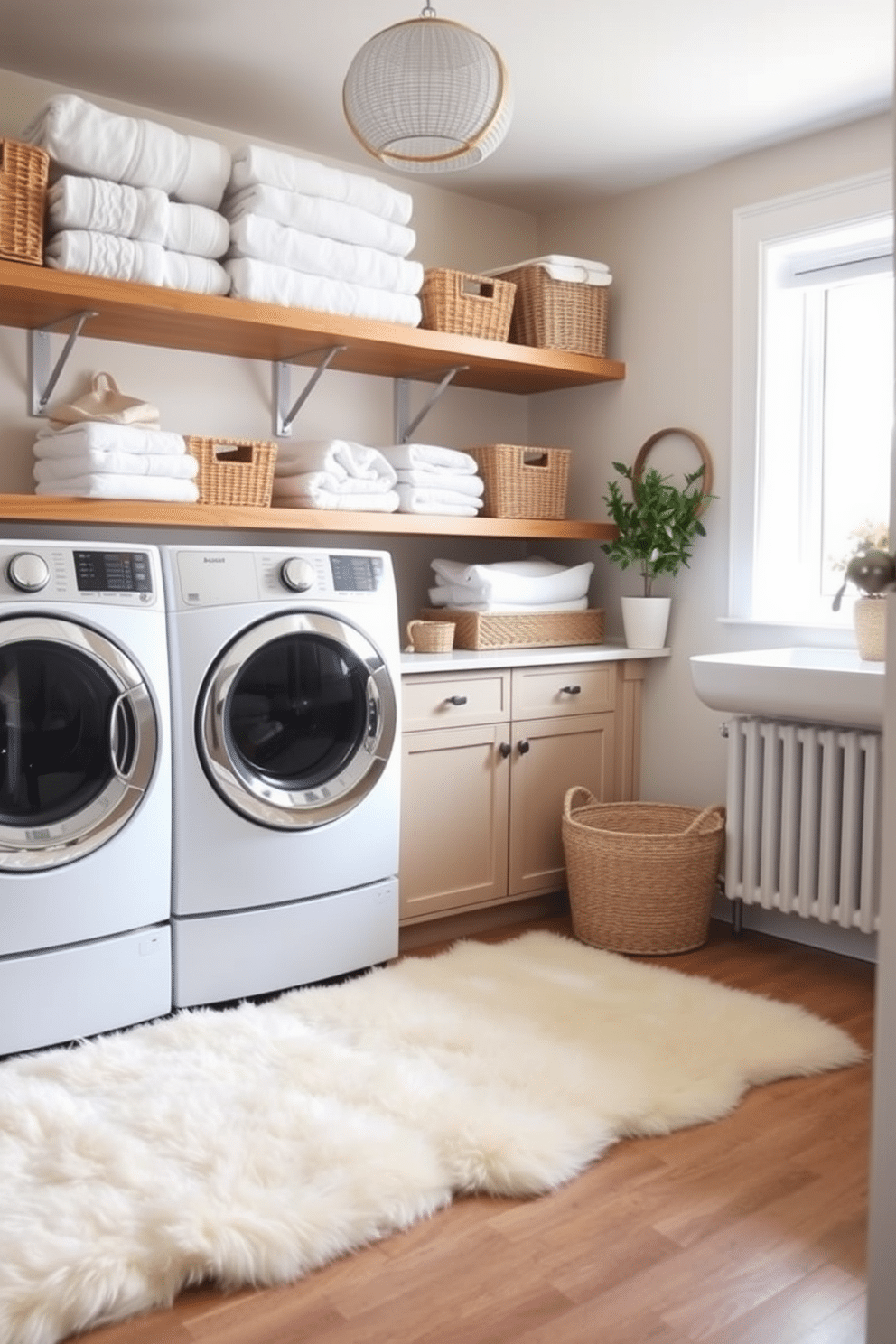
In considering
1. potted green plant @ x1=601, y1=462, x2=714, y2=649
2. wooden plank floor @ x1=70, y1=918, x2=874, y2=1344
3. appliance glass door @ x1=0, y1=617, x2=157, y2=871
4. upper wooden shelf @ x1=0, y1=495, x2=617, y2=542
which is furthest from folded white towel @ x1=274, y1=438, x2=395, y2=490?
wooden plank floor @ x1=70, y1=918, x2=874, y2=1344

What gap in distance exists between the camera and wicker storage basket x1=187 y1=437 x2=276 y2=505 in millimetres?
2934

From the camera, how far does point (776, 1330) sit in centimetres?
165

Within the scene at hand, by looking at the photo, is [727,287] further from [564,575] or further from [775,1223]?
[775,1223]

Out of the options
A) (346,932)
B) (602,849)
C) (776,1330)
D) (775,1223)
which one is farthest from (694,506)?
(776,1330)

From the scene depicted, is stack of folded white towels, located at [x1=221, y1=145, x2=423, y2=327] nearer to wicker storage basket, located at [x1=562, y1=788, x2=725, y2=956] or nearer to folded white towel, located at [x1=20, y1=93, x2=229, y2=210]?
folded white towel, located at [x1=20, y1=93, x2=229, y2=210]

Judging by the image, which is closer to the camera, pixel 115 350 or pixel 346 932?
pixel 346 932

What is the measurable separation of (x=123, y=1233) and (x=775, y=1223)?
3.34 feet

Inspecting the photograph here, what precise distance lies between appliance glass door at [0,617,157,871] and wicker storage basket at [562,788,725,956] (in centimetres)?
127

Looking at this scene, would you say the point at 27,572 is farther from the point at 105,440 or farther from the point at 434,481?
the point at 434,481

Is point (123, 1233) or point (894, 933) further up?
point (894, 933)

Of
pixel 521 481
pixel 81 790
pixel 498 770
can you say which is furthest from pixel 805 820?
pixel 81 790

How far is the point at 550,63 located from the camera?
2.89m

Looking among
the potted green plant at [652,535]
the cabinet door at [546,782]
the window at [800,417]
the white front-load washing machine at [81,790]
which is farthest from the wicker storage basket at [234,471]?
the window at [800,417]

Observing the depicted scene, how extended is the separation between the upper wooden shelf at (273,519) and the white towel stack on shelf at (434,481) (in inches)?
1.7
